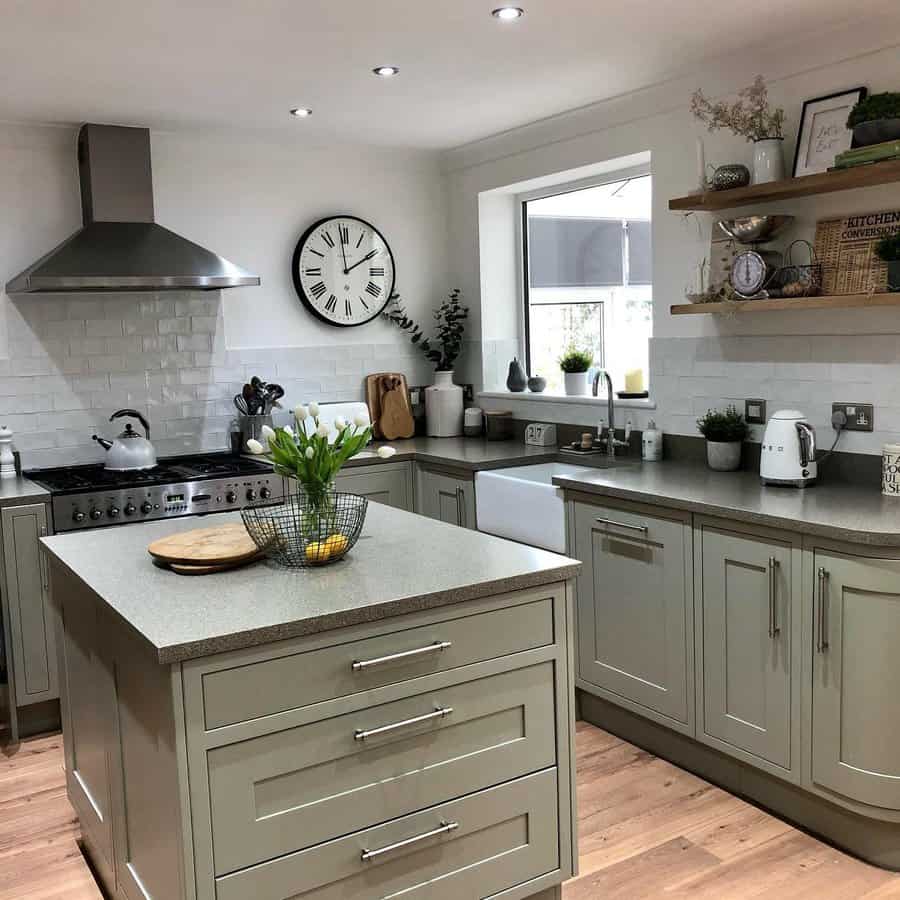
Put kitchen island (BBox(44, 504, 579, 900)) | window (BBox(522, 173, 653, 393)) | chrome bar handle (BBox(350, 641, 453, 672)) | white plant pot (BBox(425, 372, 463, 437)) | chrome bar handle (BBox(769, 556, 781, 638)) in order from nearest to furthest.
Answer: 1. kitchen island (BBox(44, 504, 579, 900))
2. chrome bar handle (BBox(350, 641, 453, 672))
3. chrome bar handle (BBox(769, 556, 781, 638))
4. window (BBox(522, 173, 653, 393))
5. white plant pot (BBox(425, 372, 463, 437))

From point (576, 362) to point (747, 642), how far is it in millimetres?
2012

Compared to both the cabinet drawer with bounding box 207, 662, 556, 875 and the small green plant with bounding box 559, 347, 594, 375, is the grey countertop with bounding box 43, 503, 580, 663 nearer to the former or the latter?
the cabinet drawer with bounding box 207, 662, 556, 875

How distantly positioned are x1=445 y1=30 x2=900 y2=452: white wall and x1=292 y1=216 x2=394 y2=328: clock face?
2.42 feet

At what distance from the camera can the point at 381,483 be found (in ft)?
15.5

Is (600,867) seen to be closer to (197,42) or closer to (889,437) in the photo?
(889,437)

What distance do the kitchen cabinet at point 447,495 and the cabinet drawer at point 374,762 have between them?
2.08m

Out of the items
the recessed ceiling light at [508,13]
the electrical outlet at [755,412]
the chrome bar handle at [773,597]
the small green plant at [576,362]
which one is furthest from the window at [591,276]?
the chrome bar handle at [773,597]

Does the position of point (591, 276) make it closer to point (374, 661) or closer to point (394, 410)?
point (394, 410)

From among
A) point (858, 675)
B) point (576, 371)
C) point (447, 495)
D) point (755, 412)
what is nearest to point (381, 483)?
point (447, 495)

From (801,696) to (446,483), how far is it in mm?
2018

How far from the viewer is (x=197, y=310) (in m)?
4.82

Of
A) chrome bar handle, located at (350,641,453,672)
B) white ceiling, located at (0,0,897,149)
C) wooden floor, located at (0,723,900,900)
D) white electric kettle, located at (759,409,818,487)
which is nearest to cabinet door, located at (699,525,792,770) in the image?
wooden floor, located at (0,723,900,900)

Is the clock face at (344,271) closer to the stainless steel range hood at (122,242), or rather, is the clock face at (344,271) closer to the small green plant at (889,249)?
the stainless steel range hood at (122,242)

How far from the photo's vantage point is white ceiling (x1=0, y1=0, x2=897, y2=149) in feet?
9.98
